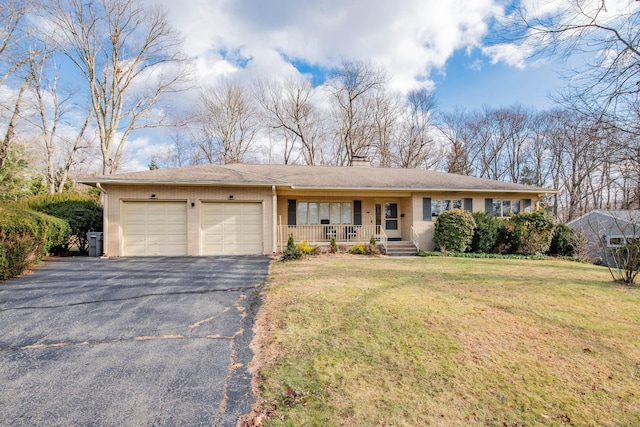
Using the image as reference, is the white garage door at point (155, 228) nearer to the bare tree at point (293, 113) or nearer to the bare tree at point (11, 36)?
the bare tree at point (11, 36)

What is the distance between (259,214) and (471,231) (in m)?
8.45

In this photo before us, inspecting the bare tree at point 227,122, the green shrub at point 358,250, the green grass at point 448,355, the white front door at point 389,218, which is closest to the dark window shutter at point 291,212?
the green shrub at point 358,250

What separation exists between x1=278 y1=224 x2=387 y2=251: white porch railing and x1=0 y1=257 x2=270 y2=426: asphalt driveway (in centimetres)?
612

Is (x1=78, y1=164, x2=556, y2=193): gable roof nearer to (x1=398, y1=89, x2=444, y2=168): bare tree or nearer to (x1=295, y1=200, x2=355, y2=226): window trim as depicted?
(x1=295, y1=200, x2=355, y2=226): window trim

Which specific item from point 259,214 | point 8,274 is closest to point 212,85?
point 259,214

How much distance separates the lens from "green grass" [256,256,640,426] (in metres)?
2.29

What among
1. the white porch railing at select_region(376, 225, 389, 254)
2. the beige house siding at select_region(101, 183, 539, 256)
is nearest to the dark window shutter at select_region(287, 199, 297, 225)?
the beige house siding at select_region(101, 183, 539, 256)

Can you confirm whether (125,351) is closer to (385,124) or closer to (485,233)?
(485,233)

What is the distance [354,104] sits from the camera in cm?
2544

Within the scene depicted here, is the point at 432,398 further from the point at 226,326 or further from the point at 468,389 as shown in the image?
the point at 226,326

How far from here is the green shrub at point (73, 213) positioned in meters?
9.85

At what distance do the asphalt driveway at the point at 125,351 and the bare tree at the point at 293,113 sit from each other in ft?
71.0

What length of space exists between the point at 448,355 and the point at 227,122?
87.4 feet

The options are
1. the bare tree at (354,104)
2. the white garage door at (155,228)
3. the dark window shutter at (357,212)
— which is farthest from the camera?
the bare tree at (354,104)
